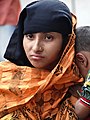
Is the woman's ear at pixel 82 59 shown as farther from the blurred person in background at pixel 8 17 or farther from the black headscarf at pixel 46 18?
the blurred person in background at pixel 8 17

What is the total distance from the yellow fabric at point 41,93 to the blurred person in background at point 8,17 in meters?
0.55

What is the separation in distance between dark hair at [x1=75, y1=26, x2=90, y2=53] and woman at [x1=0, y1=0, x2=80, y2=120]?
23 mm

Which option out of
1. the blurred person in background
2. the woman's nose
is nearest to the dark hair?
the woman's nose

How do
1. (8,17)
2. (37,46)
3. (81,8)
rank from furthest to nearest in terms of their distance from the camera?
1. (81,8)
2. (8,17)
3. (37,46)

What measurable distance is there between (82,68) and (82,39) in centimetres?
9

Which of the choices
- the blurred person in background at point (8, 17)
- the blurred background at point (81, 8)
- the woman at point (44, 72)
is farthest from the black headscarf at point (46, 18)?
the blurred background at point (81, 8)

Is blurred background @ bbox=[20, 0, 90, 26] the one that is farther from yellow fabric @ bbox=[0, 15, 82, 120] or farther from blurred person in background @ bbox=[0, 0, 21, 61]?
yellow fabric @ bbox=[0, 15, 82, 120]

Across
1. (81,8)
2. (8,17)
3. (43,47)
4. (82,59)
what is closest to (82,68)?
(82,59)

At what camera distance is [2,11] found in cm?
146

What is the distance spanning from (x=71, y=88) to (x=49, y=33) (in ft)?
0.63

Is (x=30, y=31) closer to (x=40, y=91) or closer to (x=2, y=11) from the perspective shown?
(x=40, y=91)

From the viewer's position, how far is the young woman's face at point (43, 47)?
2.86 feet

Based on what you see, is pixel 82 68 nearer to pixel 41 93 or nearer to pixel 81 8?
pixel 41 93

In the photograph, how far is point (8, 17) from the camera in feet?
4.83
